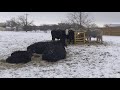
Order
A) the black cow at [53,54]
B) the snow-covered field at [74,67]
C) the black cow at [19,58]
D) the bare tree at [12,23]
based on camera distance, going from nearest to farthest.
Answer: the snow-covered field at [74,67] < the black cow at [19,58] < the black cow at [53,54] < the bare tree at [12,23]

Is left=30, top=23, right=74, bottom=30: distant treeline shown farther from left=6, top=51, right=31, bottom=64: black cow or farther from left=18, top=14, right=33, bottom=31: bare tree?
left=6, top=51, right=31, bottom=64: black cow

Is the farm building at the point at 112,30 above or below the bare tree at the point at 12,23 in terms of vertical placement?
below

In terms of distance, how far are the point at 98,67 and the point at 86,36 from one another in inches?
288

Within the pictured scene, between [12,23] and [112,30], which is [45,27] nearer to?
[112,30]

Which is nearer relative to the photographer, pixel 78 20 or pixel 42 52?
pixel 42 52

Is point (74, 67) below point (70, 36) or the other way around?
below

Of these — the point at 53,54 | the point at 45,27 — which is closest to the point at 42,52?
the point at 53,54

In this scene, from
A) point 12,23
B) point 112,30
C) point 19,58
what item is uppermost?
point 12,23

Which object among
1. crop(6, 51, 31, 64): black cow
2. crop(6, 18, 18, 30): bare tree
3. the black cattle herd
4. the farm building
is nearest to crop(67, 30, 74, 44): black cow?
the black cattle herd

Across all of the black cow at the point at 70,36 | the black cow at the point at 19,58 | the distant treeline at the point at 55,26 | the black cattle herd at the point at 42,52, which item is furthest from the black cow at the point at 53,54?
the distant treeline at the point at 55,26

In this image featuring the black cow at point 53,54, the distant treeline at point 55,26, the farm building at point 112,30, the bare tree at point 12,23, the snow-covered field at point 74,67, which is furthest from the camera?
the bare tree at point 12,23

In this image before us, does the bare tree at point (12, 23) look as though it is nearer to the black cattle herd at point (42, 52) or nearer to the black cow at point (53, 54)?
the black cattle herd at point (42, 52)

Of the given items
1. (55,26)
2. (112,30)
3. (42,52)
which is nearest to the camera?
(42,52)
